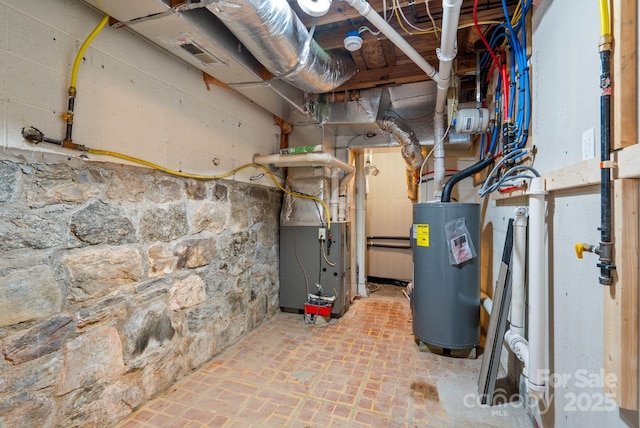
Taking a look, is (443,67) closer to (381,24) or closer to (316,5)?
(381,24)

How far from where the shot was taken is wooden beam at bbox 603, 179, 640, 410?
806 mm

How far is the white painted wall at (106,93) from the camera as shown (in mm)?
1188

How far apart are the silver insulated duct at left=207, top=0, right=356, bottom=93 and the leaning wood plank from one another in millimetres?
1345

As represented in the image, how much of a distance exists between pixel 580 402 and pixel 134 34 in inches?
111

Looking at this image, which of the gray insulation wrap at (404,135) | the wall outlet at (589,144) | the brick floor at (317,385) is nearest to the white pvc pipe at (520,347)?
the brick floor at (317,385)

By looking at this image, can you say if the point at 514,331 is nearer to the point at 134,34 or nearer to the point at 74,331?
the point at 74,331

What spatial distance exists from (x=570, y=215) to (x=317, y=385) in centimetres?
173

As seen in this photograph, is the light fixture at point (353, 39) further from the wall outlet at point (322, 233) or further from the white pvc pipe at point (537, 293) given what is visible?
the wall outlet at point (322, 233)

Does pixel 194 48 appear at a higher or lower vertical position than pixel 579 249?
higher

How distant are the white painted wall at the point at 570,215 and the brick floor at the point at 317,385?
0.68 metres

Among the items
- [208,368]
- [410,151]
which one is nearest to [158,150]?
[208,368]

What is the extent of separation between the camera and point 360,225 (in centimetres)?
380

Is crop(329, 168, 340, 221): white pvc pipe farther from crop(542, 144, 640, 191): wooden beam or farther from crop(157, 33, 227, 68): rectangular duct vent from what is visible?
crop(542, 144, 640, 191): wooden beam

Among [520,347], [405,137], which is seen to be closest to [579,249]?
[520,347]
